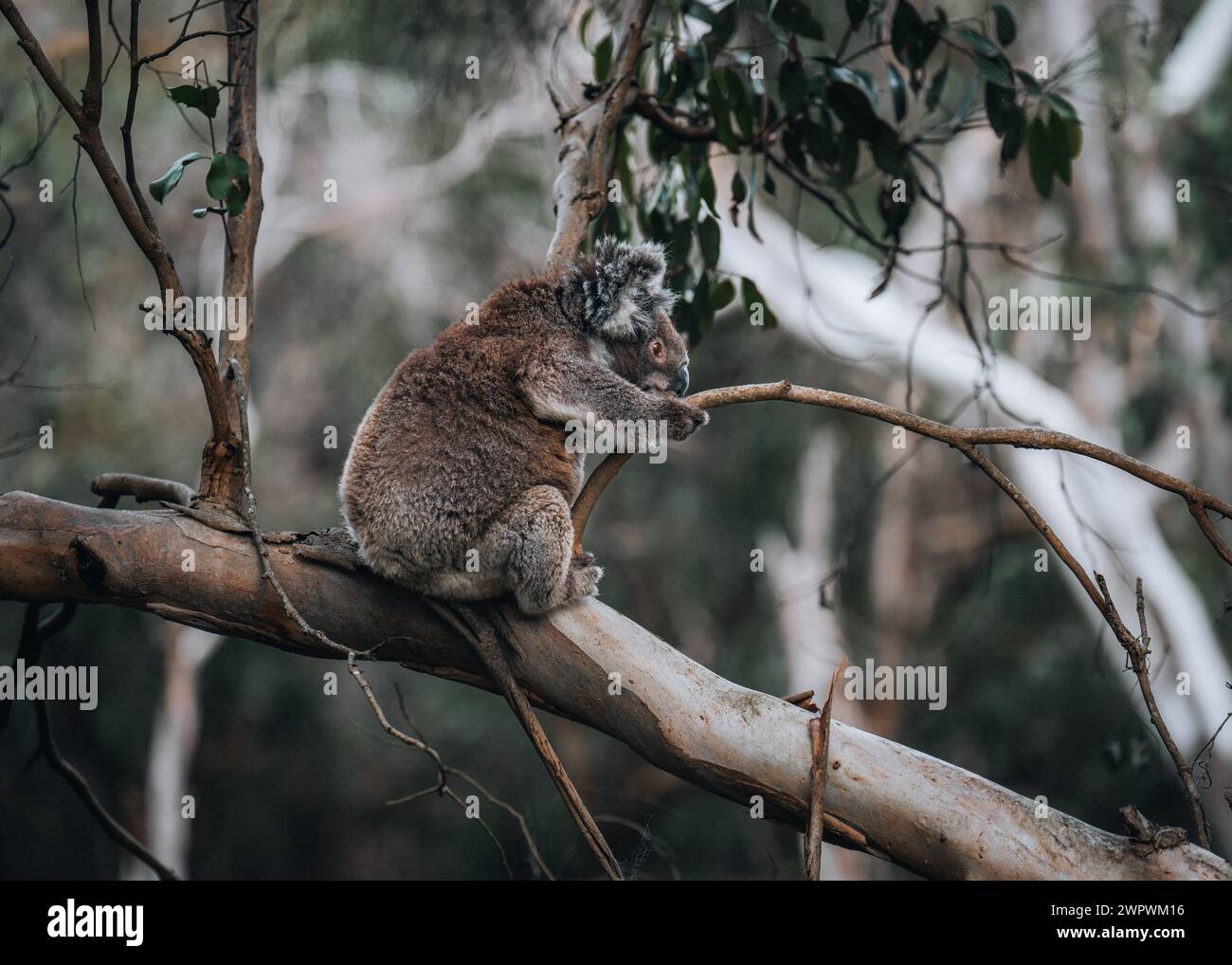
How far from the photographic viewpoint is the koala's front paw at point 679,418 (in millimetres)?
2842

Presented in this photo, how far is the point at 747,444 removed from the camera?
12.0 m

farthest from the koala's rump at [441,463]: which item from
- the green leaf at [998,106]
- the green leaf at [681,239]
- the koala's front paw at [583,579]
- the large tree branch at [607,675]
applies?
the green leaf at [998,106]

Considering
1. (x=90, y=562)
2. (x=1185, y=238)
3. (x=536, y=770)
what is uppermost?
(x=1185, y=238)

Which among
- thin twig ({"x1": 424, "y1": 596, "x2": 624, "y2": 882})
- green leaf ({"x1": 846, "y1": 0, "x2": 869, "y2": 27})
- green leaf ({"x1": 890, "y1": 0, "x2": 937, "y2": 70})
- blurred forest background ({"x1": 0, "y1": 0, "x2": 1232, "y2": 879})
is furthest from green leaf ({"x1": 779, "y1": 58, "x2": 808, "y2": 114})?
blurred forest background ({"x1": 0, "y1": 0, "x2": 1232, "y2": 879})

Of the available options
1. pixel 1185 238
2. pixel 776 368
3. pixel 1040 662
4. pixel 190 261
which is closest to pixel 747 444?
pixel 776 368

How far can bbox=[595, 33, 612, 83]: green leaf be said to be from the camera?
427cm

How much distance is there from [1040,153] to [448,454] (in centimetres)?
231

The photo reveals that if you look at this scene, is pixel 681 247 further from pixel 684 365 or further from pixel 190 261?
pixel 190 261

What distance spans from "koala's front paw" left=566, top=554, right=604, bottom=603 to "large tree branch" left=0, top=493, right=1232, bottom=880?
1.6 inches

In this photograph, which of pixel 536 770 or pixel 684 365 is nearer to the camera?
pixel 684 365

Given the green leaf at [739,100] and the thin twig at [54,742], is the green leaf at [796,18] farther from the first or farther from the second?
the thin twig at [54,742]

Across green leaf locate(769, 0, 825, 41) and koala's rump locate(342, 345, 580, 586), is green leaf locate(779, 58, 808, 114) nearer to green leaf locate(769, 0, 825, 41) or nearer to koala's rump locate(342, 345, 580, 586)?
green leaf locate(769, 0, 825, 41)

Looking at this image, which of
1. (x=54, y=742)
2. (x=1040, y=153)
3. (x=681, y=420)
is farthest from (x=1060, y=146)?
(x=54, y=742)
